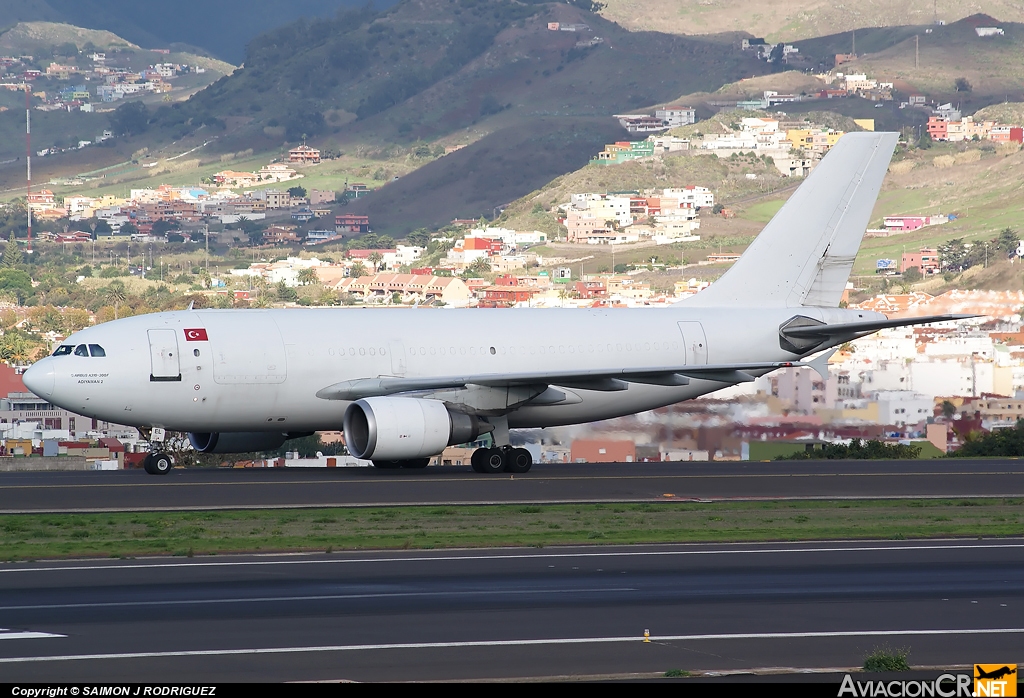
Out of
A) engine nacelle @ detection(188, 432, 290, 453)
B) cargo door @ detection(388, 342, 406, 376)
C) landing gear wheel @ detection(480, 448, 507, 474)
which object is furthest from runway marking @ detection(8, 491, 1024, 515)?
engine nacelle @ detection(188, 432, 290, 453)

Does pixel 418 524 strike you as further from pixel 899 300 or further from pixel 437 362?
pixel 899 300

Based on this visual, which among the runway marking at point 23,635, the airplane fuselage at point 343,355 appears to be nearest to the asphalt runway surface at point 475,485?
the airplane fuselage at point 343,355

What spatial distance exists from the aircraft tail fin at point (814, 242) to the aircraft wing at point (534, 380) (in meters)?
5.91

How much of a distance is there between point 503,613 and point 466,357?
60.6ft

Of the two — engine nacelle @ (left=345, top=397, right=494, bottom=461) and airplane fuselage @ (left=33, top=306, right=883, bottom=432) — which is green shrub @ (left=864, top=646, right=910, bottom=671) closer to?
engine nacelle @ (left=345, top=397, right=494, bottom=461)

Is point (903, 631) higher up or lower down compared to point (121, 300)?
lower down

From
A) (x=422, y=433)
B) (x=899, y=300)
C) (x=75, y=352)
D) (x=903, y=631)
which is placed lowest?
(x=903, y=631)

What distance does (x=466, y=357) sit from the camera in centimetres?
3309

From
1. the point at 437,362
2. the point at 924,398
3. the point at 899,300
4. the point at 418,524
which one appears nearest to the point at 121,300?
the point at 899,300

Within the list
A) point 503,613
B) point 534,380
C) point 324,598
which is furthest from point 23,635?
point 534,380

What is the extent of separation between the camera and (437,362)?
107ft

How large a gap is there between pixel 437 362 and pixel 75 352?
7.44 meters

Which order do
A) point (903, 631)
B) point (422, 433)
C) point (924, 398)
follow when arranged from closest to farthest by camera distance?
1. point (903, 631)
2. point (422, 433)
3. point (924, 398)

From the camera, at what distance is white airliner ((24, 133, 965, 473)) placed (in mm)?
30000
